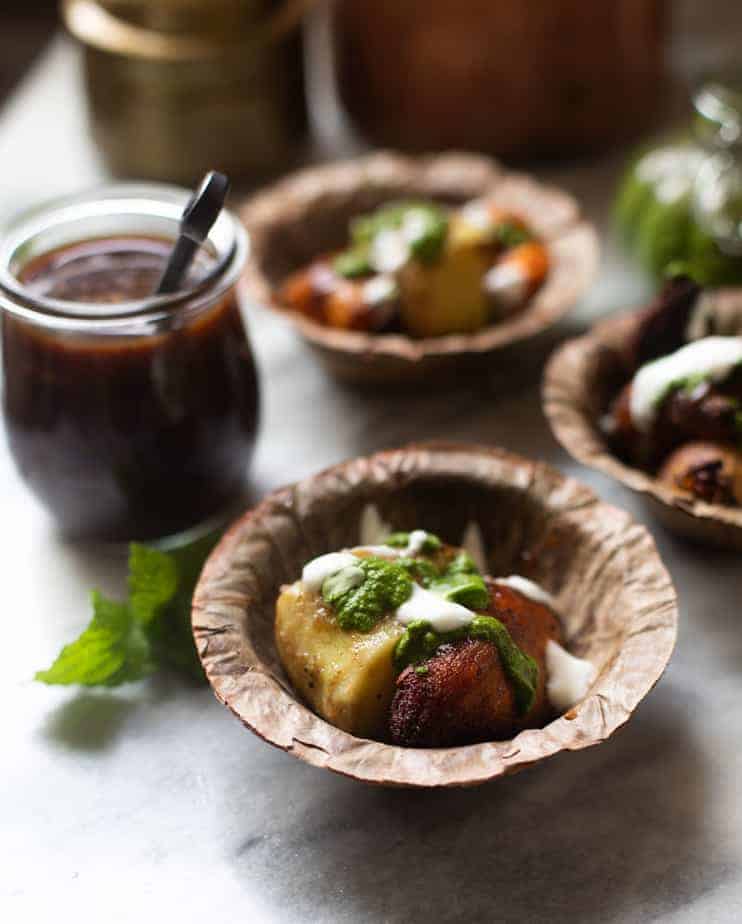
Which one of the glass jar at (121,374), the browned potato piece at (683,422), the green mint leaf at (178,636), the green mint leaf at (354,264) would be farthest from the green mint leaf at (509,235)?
the green mint leaf at (178,636)

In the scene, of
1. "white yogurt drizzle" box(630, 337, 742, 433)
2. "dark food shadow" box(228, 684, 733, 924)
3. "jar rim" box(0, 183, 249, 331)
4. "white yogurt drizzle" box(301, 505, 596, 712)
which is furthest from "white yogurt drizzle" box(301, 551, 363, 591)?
"white yogurt drizzle" box(630, 337, 742, 433)

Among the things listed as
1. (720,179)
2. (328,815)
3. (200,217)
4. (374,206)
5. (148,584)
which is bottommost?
(328,815)

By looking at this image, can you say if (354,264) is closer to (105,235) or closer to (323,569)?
(105,235)

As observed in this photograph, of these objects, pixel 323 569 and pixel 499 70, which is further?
pixel 499 70

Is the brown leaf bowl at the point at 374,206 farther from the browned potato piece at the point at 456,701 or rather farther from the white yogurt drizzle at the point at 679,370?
the browned potato piece at the point at 456,701

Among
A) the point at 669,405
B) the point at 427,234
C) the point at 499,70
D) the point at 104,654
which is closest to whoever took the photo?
the point at 104,654

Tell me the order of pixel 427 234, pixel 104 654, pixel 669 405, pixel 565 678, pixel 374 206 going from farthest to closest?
pixel 374 206 → pixel 427 234 → pixel 669 405 → pixel 104 654 → pixel 565 678

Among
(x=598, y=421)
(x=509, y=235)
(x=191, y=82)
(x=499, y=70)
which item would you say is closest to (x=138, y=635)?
(x=598, y=421)
